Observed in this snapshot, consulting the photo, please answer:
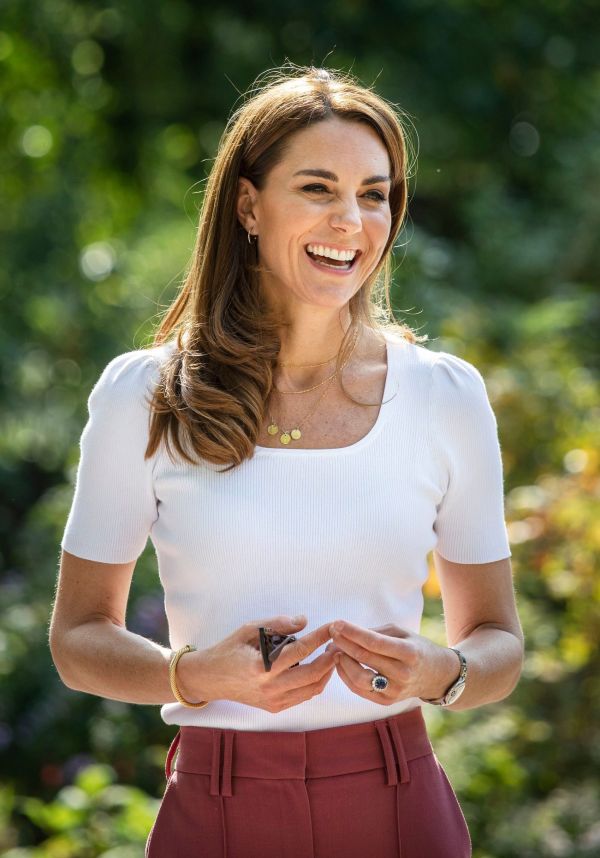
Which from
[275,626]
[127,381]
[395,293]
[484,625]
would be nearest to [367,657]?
[275,626]

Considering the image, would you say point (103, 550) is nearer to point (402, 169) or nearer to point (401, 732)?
point (401, 732)

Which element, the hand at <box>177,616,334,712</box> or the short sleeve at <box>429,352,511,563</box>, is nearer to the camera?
the hand at <box>177,616,334,712</box>

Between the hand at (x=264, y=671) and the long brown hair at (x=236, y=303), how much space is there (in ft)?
1.09

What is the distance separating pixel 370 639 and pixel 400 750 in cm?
28

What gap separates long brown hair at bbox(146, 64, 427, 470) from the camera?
2.09 meters

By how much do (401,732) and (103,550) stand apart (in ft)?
1.91

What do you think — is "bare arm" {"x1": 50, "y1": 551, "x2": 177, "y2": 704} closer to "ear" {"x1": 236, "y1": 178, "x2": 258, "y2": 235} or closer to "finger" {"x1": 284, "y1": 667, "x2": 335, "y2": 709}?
"finger" {"x1": 284, "y1": 667, "x2": 335, "y2": 709}

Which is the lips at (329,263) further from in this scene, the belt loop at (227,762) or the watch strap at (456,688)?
the belt loop at (227,762)

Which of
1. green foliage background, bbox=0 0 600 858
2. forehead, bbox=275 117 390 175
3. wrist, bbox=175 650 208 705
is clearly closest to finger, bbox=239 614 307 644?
wrist, bbox=175 650 208 705

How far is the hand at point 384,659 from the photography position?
1.82 metres

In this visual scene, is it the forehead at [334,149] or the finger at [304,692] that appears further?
the forehead at [334,149]

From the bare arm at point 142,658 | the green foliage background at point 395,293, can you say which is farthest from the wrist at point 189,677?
the green foliage background at point 395,293

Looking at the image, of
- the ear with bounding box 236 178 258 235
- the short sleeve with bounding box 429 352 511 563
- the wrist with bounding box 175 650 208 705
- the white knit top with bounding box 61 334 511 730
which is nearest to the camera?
the wrist with bounding box 175 650 208 705

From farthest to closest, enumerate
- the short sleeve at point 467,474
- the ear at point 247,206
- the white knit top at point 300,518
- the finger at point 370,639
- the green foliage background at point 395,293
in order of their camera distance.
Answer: the green foliage background at point 395,293
the ear at point 247,206
the short sleeve at point 467,474
the white knit top at point 300,518
the finger at point 370,639
